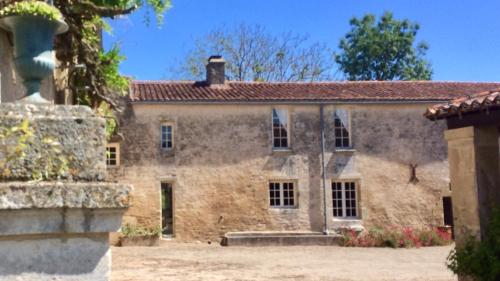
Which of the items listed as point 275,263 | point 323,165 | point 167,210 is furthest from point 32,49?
point 167,210

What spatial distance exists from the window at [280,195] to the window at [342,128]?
268cm

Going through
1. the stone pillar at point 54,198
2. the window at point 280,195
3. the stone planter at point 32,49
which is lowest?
the window at point 280,195

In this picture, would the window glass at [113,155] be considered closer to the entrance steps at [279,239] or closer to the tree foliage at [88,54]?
the entrance steps at [279,239]

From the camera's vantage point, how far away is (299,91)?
23750mm

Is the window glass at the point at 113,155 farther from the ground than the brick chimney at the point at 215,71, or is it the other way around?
the brick chimney at the point at 215,71

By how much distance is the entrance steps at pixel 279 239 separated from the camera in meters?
20.6

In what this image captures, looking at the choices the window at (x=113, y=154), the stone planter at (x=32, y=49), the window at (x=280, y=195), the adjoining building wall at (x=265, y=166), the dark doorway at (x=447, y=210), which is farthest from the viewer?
the dark doorway at (x=447, y=210)

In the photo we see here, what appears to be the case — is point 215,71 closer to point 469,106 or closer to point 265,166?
point 265,166

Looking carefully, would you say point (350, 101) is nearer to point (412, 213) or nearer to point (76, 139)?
point (412, 213)

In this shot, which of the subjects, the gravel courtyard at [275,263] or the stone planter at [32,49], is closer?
the stone planter at [32,49]

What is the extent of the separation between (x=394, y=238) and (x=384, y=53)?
24.1m

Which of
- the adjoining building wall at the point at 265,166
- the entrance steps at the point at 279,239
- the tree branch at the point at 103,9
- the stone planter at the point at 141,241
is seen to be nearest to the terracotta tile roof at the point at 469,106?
the tree branch at the point at 103,9

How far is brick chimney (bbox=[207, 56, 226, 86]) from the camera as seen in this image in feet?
78.1

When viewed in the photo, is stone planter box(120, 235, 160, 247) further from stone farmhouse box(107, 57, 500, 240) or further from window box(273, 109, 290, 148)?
window box(273, 109, 290, 148)
